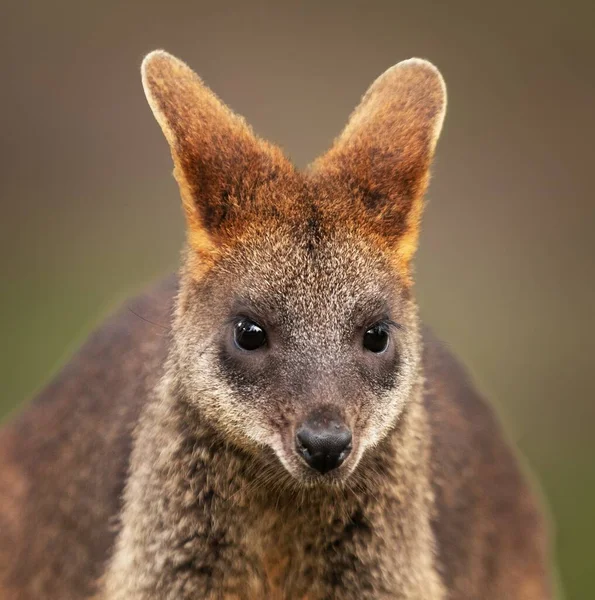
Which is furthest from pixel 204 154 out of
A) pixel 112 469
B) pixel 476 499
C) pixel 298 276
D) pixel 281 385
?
pixel 476 499

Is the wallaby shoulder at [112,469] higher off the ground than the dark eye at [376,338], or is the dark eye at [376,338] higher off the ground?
the dark eye at [376,338]

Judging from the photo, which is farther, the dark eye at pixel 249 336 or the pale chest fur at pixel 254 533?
the pale chest fur at pixel 254 533

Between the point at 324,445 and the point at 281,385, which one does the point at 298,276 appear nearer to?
the point at 281,385

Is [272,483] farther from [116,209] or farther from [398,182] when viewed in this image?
[116,209]

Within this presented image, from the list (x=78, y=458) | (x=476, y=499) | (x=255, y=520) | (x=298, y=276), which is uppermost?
(x=298, y=276)

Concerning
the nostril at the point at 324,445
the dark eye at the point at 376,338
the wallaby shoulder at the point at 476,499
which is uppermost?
A: the dark eye at the point at 376,338

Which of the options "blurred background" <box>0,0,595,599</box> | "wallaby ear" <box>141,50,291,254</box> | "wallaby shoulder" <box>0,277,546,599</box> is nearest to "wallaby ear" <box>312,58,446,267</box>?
"wallaby ear" <box>141,50,291,254</box>

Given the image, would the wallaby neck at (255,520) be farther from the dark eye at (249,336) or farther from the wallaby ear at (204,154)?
the wallaby ear at (204,154)

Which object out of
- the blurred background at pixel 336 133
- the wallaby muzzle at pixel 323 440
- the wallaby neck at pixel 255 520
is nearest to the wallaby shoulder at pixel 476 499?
the wallaby neck at pixel 255 520
